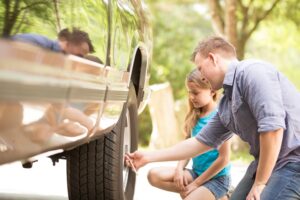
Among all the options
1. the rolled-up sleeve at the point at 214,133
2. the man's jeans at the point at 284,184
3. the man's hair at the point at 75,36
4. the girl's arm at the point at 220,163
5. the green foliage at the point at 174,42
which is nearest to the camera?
the man's hair at the point at 75,36

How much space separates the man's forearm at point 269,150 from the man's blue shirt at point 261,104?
34 millimetres

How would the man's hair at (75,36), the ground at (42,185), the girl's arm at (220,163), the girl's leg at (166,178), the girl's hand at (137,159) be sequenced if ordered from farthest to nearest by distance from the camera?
the ground at (42,185) < the girl's leg at (166,178) < the girl's arm at (220,163) < the girl's hand at (137,159) < the man's hair at (75,36)

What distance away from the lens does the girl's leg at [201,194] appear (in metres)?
4.94

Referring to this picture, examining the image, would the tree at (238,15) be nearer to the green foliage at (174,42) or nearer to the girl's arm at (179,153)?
the green foliage at (174,42)

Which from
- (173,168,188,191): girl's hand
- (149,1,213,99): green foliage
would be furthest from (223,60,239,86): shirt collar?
(149,1,213,99): green foliage

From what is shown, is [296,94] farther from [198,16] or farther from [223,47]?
[198,16]

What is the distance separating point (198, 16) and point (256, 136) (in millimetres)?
23777

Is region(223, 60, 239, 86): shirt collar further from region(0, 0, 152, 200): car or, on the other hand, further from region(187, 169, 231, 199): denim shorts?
region(187, 169, 231, 199): denim shorts

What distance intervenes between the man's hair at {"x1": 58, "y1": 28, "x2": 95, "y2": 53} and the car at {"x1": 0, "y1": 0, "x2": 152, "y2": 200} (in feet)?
0.09

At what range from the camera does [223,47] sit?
416 cm

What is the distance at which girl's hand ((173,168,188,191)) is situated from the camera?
5159 mm

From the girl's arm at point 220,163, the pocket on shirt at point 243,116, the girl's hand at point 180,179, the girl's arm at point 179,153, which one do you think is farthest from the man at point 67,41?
the girl's hand at point 180,179

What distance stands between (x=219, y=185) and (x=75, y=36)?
2057mm

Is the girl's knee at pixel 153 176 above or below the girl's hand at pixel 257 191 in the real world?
below
